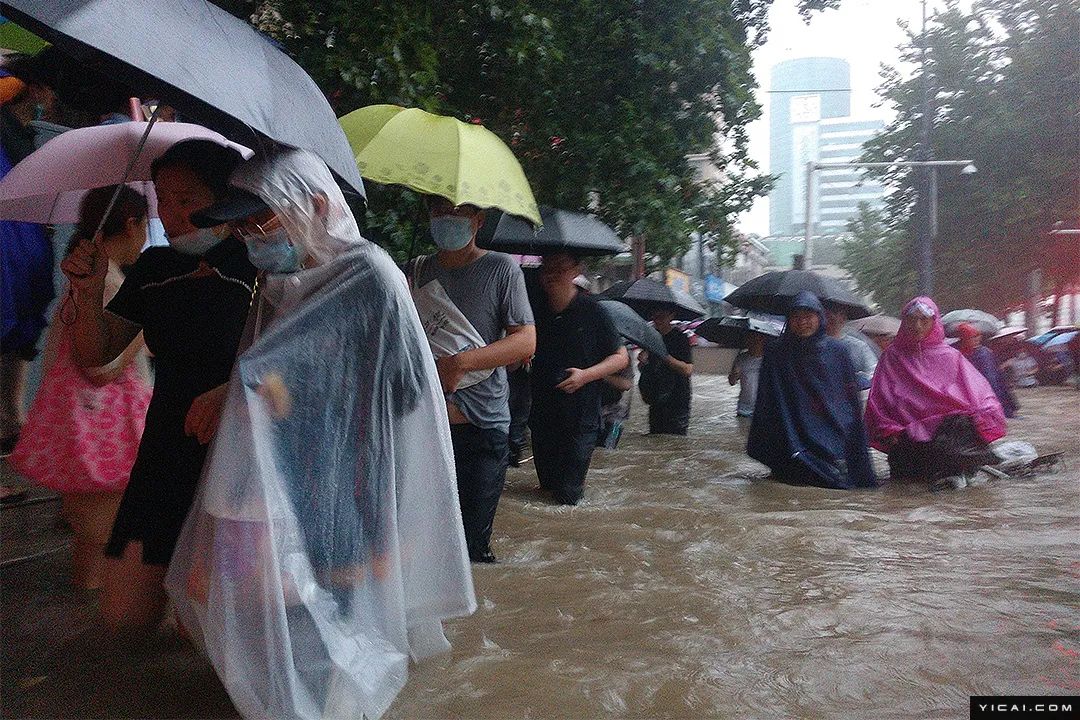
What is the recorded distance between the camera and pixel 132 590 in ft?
10.8

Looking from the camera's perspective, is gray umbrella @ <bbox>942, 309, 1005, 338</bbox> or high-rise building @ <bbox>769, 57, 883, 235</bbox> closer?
gray umbrella @ <bbox>942, 309, 1005, 338</bbox>

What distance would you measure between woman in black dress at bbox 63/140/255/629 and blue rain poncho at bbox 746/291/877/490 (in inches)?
214

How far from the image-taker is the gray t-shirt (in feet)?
14.8

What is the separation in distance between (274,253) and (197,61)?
0.52 m

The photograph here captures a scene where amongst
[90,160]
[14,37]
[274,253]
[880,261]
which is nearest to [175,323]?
[274,253]

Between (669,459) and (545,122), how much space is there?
3.11 meters

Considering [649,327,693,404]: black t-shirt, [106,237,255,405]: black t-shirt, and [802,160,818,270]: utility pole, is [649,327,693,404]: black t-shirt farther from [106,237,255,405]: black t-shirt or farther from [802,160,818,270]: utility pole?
[802,160,818,270]: utility pole

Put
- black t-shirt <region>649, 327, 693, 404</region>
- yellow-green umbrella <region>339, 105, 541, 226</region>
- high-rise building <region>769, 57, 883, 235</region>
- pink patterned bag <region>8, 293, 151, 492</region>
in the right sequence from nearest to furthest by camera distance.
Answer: pink patterned bag <region>8, 293, 151, 492</region> → yellow-green umbrella <region>339, 105, 541, 226</region> → black t-shirt <region>649, 327, 693, 404</region> → high-rise building <region>769, 57, 883, 235</region>

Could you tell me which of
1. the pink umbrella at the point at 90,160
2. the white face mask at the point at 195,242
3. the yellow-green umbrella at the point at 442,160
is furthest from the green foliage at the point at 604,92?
the white face mask at the point at 195,242

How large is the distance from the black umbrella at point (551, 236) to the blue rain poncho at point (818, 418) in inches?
66.0

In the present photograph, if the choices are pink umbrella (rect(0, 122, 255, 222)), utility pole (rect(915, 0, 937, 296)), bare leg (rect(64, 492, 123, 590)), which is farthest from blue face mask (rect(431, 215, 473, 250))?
utility pole (rect(915, 0, 937, 296))

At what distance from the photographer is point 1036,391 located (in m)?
20.6

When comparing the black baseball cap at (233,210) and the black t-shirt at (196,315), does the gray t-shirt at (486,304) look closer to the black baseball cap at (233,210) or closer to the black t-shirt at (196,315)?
the black t-shirt at (196,315)

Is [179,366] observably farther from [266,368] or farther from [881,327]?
[881,327]
